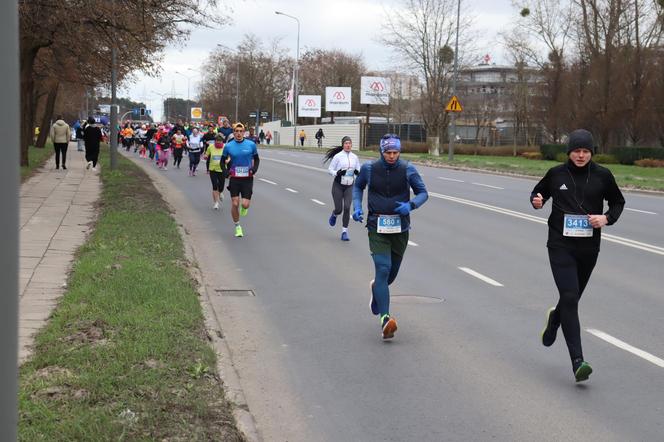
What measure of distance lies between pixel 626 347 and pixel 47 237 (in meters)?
8.69

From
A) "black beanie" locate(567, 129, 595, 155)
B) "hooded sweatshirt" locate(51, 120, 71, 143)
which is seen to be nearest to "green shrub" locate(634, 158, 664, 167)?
"hooded sweatshirt" locate(51, 120, 71, 143)

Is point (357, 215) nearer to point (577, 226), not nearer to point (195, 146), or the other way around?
point (577, 226)

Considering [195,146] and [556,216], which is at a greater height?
[556,216]

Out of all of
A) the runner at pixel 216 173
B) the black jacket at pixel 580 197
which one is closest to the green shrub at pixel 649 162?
the runner at pixel 216 173

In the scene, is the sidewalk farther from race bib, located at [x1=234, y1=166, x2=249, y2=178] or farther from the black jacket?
the black jacket

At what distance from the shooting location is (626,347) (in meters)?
7.68

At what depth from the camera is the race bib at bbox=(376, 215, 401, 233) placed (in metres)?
8.21

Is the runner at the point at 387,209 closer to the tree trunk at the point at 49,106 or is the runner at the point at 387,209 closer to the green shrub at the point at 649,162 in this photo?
the green shrub at the point at 649,162

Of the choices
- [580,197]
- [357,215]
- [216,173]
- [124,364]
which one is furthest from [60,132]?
[580,197]

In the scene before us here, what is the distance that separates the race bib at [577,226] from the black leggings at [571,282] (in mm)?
126

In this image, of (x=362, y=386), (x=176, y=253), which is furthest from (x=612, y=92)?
(x=362, y=386)

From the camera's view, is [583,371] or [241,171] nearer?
[583,371]

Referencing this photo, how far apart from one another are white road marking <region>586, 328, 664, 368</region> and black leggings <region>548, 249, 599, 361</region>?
0.89 metres

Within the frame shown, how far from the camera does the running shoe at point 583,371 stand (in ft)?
20.9
